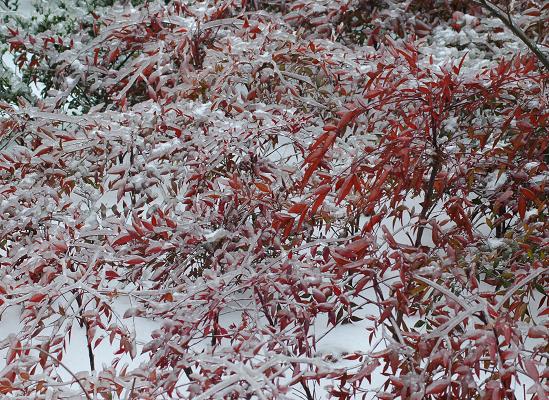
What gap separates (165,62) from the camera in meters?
3.40

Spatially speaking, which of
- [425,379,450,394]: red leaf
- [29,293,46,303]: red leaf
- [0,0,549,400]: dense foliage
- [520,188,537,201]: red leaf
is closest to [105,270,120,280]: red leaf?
[0,0,549,400]: dense foliage

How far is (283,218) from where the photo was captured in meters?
2.00

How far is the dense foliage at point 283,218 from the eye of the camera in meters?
1.74

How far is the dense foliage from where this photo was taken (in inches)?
68.5

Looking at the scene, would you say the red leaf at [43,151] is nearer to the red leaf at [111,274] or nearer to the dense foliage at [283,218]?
the dense foliage at [283,218]

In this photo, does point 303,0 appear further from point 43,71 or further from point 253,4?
point 43,71

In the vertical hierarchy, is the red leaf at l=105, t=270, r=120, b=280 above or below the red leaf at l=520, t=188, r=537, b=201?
below

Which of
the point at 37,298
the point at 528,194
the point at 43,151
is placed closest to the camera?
the point at 37,298

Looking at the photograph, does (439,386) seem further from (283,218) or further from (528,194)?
(528,194)

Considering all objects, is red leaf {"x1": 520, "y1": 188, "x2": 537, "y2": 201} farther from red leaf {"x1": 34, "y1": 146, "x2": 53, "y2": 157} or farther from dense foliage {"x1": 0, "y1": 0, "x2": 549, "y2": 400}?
red leaf {"x1": 34, "y1": 146, "x2": 53, "y2": 157}

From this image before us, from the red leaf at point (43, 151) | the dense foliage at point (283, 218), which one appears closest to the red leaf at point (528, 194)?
the dense foliage at point (283, 218)

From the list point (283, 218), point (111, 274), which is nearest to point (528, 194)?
point (283, 218)

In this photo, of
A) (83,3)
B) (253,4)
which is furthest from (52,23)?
(253,4)

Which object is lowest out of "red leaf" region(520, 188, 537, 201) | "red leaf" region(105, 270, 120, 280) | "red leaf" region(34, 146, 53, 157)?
"red leaf" region(105, 270, 120, 280)
